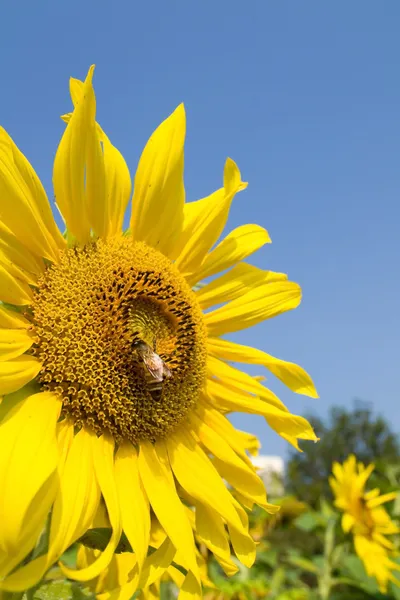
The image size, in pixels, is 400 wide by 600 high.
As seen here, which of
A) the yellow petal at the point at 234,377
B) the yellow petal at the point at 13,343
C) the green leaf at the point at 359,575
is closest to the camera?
the yellow petal at the point at 13,343

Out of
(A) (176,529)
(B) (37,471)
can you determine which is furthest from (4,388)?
(A) (176,529)

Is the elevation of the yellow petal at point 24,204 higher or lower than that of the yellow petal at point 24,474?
higher

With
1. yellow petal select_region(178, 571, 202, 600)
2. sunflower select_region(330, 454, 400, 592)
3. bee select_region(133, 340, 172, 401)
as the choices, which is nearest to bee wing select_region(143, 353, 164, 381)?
bee select_region(133, 340, 172, 401)

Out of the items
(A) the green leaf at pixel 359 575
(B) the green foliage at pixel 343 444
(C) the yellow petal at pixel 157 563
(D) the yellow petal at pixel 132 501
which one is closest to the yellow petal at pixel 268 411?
(D) the yellow petal at pixel 132 501

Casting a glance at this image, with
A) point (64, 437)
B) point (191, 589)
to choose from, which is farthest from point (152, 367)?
A: point (191, 589)

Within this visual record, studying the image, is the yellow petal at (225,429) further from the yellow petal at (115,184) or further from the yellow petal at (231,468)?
the yellow petal at (115,184)

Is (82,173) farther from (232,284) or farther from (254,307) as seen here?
(254,307)
